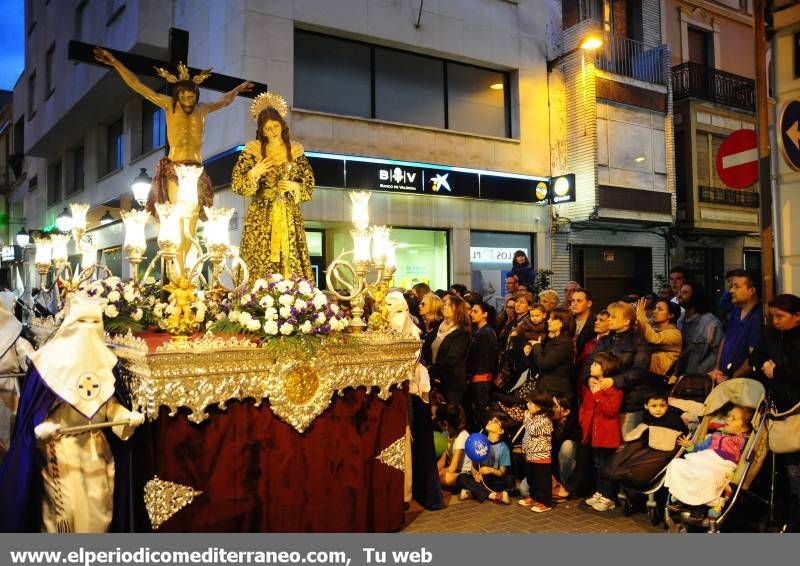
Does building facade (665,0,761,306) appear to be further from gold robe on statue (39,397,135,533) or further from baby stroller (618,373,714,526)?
gold robe on statue (39,397,135,533)

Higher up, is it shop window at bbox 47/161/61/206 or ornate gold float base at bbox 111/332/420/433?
shop window at bbox 47/161/61/206

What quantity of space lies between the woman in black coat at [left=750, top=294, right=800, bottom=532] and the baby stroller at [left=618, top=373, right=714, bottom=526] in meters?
0.67

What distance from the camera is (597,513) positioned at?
5.79m

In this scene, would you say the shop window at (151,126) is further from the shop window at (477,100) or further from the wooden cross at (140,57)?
the wooden cross at (140,57)

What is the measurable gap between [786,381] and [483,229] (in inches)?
414

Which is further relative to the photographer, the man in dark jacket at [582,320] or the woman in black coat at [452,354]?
the man in dark jacket at [582,320]

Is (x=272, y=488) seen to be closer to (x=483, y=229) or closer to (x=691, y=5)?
(x=483, y=229)

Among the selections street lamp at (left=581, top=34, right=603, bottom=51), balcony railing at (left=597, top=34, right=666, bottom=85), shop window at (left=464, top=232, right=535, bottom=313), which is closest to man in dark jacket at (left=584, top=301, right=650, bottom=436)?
shop window at (left=464, top=232, right=535, bottom=313)

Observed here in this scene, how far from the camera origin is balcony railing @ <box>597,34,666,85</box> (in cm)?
1633

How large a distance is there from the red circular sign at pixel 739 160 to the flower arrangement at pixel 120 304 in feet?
20.2

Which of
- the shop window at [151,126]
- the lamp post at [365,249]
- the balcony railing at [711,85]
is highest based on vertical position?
the balcony railing at [711,85]

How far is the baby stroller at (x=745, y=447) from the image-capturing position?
4.80 m

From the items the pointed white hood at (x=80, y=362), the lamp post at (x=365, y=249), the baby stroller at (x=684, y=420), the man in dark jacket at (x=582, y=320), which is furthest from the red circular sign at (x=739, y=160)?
the pointed white hood at (x=80, y=362)

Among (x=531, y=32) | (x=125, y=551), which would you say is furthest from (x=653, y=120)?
(x=125, y=551)
